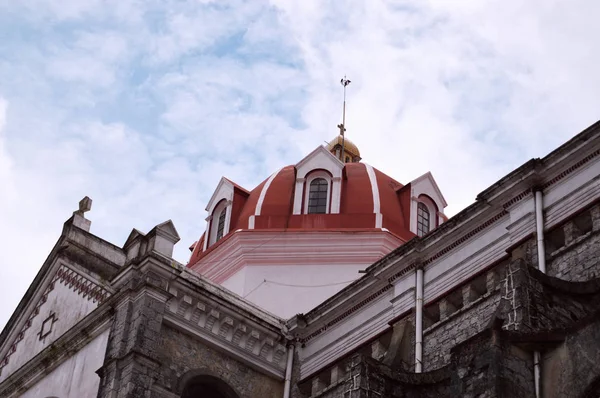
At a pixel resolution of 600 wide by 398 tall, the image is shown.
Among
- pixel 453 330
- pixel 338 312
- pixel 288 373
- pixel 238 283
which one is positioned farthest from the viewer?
pixel 238 283

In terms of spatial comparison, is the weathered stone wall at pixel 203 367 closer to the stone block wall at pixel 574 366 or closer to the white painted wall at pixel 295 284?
the white painted wall at pixel 295 284

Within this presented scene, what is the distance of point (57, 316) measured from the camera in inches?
1078

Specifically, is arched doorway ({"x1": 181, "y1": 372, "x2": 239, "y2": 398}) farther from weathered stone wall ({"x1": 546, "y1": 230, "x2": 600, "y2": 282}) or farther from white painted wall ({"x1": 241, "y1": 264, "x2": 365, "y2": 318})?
weathered stone wall ({"x1": 546, "y1": 230, "x2": 600, "y2": 282})

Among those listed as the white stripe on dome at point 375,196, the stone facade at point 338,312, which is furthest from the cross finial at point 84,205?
the white stripe on dome at point 375,196

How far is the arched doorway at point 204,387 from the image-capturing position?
24.2 meters

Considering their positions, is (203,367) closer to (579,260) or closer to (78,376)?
(78,376)

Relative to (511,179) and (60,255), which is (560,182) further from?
(60,255)

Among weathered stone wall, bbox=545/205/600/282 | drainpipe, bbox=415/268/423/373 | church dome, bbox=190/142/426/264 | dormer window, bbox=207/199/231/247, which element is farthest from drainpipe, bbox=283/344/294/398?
dormer window, bbox=207/199/231/247

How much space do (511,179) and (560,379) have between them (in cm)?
670

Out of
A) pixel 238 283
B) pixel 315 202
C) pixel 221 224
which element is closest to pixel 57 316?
pixel 238 283

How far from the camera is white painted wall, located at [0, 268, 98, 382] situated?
26500 millimetres

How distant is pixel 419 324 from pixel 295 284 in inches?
323

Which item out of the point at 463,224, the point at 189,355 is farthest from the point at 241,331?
the point at 463,224

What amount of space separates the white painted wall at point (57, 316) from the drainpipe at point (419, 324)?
290 inches
